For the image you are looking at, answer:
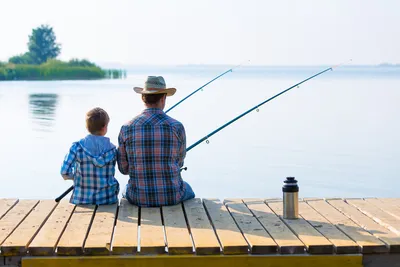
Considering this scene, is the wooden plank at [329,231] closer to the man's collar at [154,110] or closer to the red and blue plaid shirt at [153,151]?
the red and blue plaid shirt at [153,151]

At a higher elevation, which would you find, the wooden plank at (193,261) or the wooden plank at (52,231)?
the wooden plank at (52,231)

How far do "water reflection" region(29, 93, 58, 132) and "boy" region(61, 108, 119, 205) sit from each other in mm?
11150

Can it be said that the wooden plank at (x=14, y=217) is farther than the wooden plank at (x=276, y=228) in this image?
Yes

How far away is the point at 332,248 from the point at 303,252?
0.49 feet

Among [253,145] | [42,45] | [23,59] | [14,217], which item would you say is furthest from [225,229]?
[42,45]

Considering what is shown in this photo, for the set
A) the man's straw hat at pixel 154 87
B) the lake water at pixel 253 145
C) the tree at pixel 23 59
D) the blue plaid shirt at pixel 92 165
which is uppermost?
the tree at pixel 23 59

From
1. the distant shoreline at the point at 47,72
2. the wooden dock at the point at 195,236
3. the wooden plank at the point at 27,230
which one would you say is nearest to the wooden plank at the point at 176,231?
the wooden dock at the point at 195,236

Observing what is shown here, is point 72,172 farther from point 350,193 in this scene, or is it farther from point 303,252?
point 350,193

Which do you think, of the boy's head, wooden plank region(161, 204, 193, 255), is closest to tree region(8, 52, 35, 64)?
the boy's head

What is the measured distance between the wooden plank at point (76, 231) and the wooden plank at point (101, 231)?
0.10 feet

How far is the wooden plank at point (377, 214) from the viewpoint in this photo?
181 inches

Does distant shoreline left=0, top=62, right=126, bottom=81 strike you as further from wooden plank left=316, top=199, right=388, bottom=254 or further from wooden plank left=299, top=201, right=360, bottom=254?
wooden plank left=299, top=201, right=360, bottom=254

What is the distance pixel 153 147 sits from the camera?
4.76m

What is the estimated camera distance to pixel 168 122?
477 centimetres
